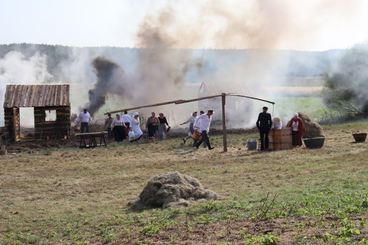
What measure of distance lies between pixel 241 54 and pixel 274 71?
3.76m

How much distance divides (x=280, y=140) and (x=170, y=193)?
11.3 meters

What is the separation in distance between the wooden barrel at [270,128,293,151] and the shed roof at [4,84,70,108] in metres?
13.4

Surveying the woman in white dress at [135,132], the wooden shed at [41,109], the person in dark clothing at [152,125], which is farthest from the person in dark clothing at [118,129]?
the wooden shed at [41,109]

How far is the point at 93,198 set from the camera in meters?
14.6

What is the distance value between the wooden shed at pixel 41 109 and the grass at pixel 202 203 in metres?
9.38

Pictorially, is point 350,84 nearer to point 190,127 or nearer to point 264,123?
point 190,127

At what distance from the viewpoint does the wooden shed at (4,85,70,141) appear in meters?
33.3

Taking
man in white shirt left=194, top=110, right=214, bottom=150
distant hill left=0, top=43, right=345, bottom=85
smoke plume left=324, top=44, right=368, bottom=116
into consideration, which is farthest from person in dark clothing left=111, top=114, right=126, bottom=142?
distant hill left=0, top=43, right=345, bottom=85

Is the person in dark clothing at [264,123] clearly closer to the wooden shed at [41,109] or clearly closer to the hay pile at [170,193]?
the hay pile at [170,193]

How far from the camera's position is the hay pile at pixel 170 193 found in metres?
12.6

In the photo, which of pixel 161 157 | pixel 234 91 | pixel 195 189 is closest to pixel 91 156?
pixel 161 157

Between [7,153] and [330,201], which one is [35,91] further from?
[330,201]

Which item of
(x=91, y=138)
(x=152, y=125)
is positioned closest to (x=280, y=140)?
(x=152, y=125)

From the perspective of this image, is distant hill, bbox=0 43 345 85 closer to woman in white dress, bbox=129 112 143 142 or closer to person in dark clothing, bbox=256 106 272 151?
woman in white dress, bbox=129 112 143 142
